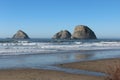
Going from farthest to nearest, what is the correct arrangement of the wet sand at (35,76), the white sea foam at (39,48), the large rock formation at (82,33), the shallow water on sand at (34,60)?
the large rock formation at (82,33) → the white sea foam at (39,48) → the shallow water on sand at (34,60) → the wet sand at (35,76)

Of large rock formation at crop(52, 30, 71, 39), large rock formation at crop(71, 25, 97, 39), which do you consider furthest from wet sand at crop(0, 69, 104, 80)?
large rock formation at crop(52, 30, 71, 39)

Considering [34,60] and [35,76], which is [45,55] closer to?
[34,60]

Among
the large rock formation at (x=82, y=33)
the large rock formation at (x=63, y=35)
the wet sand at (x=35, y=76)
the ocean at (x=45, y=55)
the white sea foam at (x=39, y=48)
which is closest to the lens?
the wet sand at (x=35, y=76)

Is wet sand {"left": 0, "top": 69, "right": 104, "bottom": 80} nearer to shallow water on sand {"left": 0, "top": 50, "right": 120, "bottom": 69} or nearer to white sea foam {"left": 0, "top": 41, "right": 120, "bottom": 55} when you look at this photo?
shallow water on sand {"left": 0, "top": 50, "right": 120, "bottom": 69}

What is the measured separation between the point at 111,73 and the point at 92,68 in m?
9.18

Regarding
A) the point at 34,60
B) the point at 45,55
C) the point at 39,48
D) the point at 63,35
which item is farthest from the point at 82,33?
the point at 34,60

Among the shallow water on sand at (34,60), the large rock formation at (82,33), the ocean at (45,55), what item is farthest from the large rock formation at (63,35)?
the shallow water on sand at (34,60)

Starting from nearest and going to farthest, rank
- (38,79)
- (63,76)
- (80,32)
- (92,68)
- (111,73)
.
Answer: (111,73) < (38,79) < (63,76) < (92,68) < (80,32)

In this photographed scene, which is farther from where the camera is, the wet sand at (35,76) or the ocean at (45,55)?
the ocean at (45,55)

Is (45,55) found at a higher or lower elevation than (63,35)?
lower

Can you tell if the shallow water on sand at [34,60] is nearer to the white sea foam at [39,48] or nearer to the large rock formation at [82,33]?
the white sea foam at [39,48]

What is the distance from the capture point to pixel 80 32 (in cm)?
14225

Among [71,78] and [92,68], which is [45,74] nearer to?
[71,78]

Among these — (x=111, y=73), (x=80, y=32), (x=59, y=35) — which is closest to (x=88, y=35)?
(x=80, y=32)
